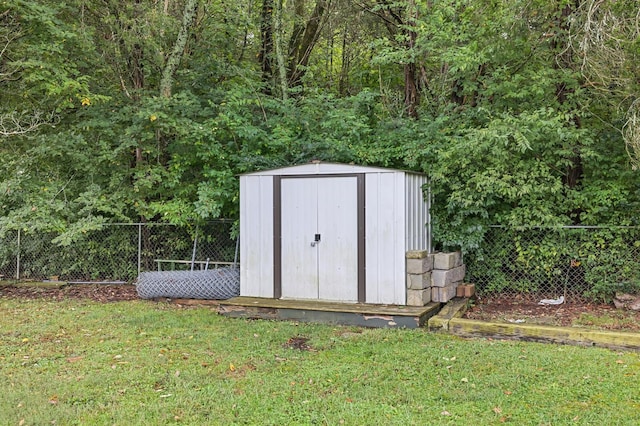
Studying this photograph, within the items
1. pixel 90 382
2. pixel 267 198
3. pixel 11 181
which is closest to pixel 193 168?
pixel 267 198

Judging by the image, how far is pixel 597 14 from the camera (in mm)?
6445

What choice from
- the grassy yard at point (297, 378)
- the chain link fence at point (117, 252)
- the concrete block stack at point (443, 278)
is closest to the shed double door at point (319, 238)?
the grassy yard at point (297, 378)

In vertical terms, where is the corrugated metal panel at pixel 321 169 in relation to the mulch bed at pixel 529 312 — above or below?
above

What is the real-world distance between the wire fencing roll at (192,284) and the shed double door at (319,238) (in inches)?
44.4

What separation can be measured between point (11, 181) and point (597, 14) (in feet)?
28.8

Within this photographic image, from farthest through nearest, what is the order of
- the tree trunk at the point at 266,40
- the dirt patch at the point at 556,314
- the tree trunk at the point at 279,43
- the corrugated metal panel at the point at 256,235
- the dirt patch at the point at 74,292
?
1. the tree trunk at the point at 266,40
2. the tree trunk at the point at 279,43
3. the dirt patch at the point at 74,292
4. the corrugated metal panel at the point at 256,235
5. the dirt patch at the point at 556,314

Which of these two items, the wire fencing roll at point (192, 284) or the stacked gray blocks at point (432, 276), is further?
the wire fencing roll at point (192, 284)

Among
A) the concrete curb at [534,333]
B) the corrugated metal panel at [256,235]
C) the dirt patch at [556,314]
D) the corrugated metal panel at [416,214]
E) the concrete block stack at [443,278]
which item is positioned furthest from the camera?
the corrugated metal panel at [256,235]

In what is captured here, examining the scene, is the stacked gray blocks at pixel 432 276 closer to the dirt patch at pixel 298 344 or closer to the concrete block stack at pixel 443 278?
the concrete block stack at pixel 443 278

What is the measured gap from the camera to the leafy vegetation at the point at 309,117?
258 inches

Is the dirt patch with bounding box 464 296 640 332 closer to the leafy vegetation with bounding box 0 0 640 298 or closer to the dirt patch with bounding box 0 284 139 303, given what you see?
the leafy vegetation with bounding box 0 0 640 298

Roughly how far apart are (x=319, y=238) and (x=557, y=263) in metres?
3.38

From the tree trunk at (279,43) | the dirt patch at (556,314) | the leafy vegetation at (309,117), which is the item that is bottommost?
the dirt patch at (556,314)

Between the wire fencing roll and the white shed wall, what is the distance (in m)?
2.20
